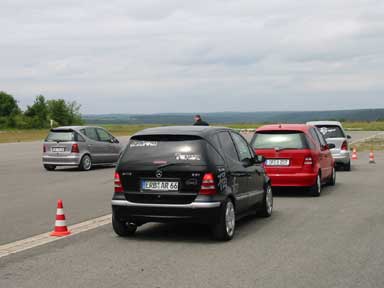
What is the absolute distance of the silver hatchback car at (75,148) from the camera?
77.5 ft

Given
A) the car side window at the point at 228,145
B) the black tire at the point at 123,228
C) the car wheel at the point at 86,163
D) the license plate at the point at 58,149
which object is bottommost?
the car wheel at the point at 86,163

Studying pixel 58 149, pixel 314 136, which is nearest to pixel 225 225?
pixel 314 136

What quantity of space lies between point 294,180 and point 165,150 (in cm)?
613

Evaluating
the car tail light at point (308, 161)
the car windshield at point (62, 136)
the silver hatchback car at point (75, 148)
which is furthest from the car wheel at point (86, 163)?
the car tail light at point (308, 161)

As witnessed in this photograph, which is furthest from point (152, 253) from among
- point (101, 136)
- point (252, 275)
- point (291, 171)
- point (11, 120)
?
point (11, 120)

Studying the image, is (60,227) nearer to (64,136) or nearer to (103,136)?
(64,136)

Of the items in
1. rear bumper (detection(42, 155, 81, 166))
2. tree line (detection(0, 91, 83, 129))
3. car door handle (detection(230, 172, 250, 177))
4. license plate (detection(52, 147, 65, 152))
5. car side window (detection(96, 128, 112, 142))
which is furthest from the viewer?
tree line (detection(0, 91, 83, 129))

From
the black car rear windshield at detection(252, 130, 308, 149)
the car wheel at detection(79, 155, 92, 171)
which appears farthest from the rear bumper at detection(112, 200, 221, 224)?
the car wheel at detection(79, 155, 92, 171)

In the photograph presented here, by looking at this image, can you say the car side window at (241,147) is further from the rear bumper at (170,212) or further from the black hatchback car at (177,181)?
the rear bumper at (170,212)

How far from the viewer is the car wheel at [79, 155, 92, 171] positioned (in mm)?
23844

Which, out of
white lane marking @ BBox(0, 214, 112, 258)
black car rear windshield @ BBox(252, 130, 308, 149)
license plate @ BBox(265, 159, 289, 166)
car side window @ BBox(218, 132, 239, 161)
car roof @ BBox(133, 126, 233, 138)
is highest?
car roof @ BBox(133, 126, 233, 138)

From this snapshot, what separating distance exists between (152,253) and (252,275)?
1702mm

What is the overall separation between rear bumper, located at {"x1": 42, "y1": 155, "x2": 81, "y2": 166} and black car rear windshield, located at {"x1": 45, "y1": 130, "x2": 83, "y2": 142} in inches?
25.1

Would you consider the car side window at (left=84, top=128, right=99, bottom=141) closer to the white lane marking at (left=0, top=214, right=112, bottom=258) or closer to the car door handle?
the white lane marking at (left=0, top=214, right=112, bottom=258)
